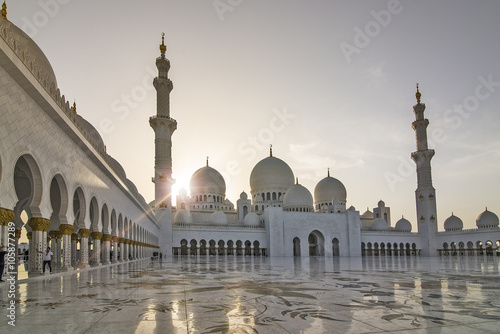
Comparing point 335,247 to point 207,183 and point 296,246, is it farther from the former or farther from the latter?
point 207,183

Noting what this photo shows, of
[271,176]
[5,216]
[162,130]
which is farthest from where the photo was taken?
[271,176]

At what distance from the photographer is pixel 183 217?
123 ft

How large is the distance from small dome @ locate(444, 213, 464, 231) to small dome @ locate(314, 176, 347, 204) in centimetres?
1178

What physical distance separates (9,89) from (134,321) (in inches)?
230

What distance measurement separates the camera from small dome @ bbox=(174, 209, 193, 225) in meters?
37.3

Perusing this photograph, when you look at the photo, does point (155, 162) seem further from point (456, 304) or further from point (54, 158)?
point (456, 304)

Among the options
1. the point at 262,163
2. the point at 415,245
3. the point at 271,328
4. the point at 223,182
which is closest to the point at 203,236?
the point at 223,182

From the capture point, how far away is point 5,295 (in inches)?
211

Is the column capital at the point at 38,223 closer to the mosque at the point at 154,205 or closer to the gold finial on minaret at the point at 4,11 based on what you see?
the mosque at the point at 154,205

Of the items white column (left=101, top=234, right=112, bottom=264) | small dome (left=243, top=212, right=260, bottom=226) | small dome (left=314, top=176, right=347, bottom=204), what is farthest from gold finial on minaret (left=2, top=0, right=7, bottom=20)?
small dome (left=314, top=176, right=347, bottom=204)

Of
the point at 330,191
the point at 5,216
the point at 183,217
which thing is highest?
the point at 330,191

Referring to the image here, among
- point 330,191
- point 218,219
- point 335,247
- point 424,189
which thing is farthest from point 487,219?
point 218,219

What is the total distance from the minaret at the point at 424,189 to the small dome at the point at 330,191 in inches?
318

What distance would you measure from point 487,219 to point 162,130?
116 feet
